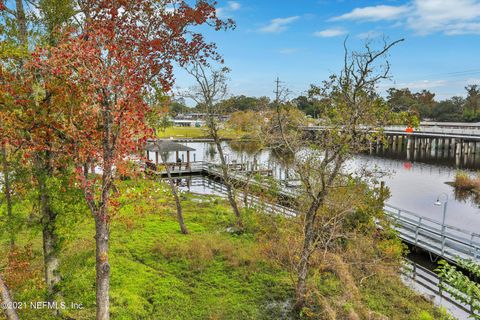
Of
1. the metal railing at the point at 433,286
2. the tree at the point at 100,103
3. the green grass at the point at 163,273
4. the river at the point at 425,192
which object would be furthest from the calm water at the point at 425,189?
the tree at the point at 100,103

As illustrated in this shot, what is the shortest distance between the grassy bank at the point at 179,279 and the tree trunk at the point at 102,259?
548 mm

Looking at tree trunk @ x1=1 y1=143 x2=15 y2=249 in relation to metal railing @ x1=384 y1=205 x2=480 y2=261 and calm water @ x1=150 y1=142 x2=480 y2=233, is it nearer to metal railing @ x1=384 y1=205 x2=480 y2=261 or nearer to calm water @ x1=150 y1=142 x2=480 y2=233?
calm water @ x1=150 y1=142 x2=480 y2=233

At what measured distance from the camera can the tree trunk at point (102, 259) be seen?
5406 millimetres

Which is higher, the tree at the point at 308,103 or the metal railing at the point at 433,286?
the tree at the point at 308,103

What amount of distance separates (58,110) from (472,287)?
710 cm

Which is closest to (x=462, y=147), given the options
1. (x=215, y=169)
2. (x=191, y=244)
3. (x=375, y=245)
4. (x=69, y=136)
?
(x=215, y=169)

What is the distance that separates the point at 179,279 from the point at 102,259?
16.4 ft

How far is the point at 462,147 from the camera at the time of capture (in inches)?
1743

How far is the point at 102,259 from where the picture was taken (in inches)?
215

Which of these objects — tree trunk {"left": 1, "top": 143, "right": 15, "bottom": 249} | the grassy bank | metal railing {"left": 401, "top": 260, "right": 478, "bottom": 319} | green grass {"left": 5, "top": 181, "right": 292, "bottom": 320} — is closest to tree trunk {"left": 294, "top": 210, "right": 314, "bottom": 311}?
the grassy bank

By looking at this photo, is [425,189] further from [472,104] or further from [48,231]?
[472,104]

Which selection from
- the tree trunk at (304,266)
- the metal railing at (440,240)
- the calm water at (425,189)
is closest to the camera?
the tree trunk at (304,266)

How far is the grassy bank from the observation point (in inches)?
274

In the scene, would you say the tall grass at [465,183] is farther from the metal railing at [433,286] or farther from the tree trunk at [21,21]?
the tree trunk at [21,21]
